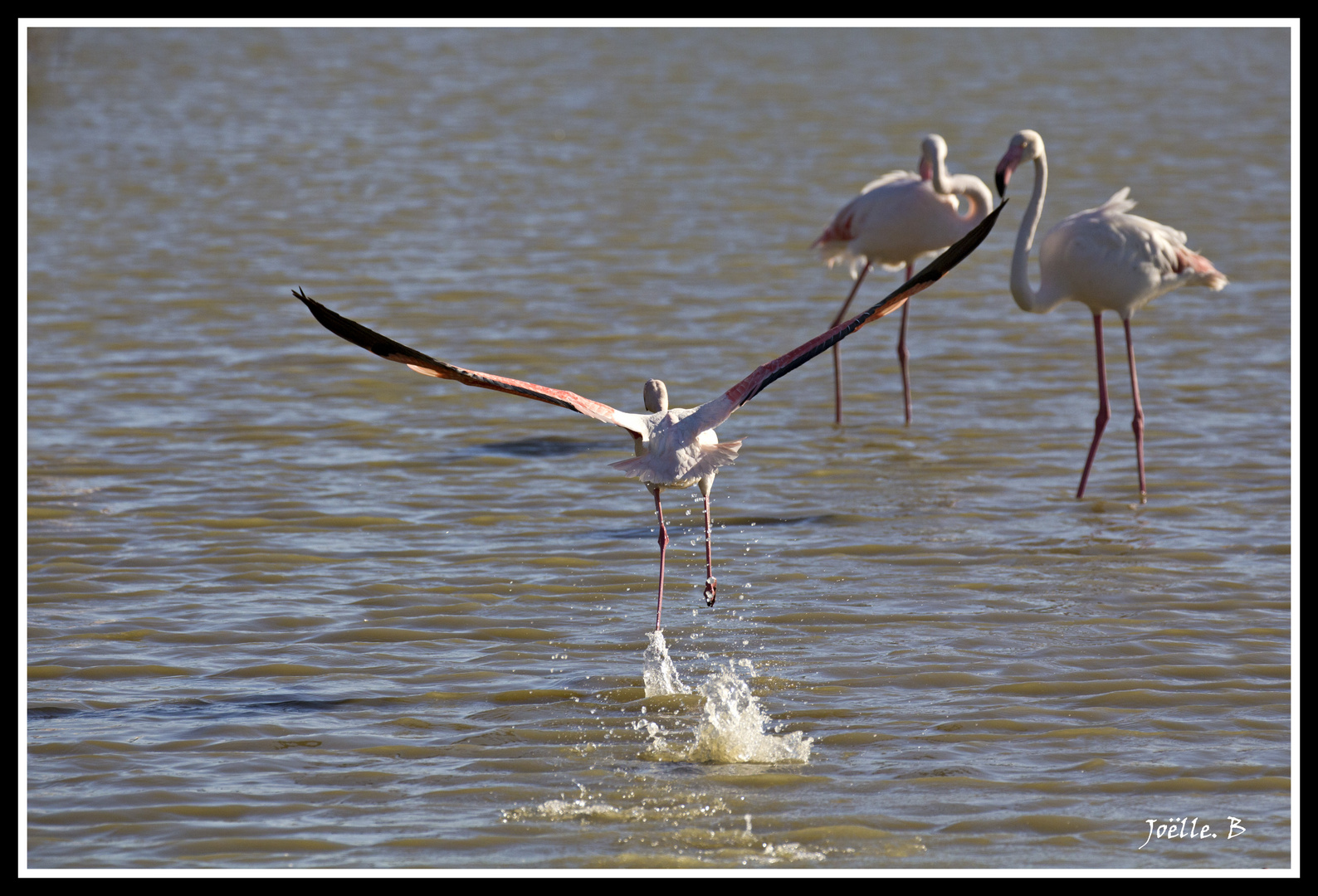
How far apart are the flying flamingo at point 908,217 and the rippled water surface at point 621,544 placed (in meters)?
0.79

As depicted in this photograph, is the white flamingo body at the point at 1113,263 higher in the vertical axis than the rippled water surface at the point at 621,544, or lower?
higher

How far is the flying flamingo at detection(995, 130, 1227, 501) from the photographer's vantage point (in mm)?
8633

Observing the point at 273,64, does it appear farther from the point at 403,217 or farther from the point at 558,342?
the point at 558,342

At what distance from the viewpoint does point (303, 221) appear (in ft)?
53.7

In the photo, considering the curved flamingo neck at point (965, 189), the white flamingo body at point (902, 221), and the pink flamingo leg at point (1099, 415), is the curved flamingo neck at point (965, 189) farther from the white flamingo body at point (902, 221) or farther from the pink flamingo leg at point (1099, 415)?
the pink flamingo leg at point (1099, 415)

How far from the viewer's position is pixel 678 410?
620 centimetres

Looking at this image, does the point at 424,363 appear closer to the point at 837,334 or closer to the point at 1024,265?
the point at 837,334

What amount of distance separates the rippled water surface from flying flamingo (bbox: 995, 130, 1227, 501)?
843mm

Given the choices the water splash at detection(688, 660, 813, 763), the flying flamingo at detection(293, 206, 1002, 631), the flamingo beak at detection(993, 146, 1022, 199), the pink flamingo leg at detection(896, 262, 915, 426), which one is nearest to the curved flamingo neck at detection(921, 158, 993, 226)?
the pink flamingo leg at detection(896, 262, 915, 426)

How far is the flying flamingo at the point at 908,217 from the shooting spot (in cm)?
1019

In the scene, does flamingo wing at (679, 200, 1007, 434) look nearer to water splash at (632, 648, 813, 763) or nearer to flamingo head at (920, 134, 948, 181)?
water splash at (632, 648, 813, 763)

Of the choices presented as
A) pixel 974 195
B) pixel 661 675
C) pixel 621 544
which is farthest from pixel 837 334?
pixel 974 195

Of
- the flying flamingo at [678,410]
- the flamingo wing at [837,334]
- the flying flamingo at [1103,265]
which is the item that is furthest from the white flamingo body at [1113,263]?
the flamingo wing at [837,334]

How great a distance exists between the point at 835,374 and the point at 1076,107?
13.8m
